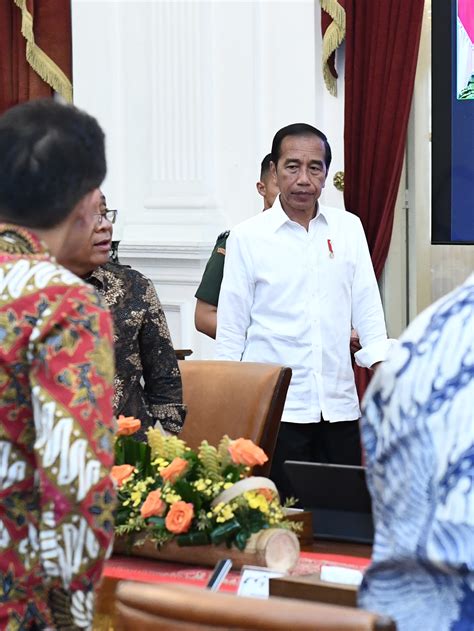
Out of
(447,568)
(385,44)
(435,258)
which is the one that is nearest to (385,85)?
(385,44)

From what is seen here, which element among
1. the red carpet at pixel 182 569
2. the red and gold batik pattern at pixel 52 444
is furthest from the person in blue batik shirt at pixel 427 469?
the red carpet at pixel 182 569

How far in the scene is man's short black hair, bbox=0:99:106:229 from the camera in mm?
1543

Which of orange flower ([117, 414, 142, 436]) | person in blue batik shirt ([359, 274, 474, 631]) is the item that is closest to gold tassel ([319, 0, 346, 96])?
orange flower ([117, 414, 142, 436])

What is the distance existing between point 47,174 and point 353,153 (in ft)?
13.0

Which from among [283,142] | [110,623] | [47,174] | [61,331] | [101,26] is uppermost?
[101,26]

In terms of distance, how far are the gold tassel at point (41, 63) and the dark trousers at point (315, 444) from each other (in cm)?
335

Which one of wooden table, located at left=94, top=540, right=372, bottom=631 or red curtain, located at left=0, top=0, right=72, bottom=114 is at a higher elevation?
red curtain, located at left=0, top=0, right=72, bottom=114

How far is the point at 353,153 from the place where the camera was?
540 centimetres

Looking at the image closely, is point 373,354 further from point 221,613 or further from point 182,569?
point 221,613

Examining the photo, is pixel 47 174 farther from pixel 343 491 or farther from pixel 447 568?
pixel 343 491

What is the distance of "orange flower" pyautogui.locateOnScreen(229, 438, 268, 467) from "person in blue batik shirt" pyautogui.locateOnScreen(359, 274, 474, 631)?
91 cm

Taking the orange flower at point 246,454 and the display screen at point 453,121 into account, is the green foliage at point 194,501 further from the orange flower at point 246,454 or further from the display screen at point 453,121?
the display screen at point 453,121

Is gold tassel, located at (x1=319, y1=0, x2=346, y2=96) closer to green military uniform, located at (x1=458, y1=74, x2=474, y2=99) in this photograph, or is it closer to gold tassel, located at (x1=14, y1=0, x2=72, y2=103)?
green military uniform, located at (x1=458, y1=74, x2=474, y2=99)

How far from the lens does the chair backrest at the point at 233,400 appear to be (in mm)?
3074
